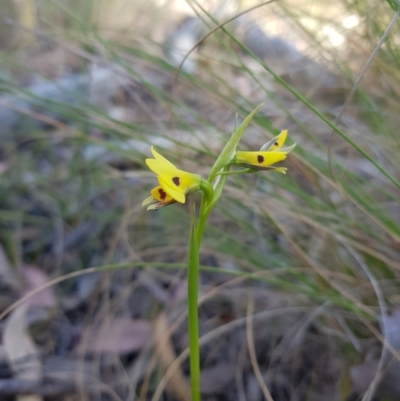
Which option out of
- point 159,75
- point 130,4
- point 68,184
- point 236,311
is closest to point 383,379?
point 236,311

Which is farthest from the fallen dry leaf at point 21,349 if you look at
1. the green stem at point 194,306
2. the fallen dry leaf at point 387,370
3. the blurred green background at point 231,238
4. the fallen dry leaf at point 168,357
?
the fallen dry leaf at point 387,370

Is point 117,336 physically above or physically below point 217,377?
above

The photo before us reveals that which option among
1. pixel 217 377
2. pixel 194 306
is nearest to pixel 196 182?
pixel 194 306

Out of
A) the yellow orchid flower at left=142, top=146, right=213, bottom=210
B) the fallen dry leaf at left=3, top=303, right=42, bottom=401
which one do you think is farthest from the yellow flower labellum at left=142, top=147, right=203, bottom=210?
the fallen dry leaf at left=3, top=303, right=42, bottom=401

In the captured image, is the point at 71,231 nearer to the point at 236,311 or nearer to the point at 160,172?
the point at 236,311

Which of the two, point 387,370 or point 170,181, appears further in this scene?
point 387,370

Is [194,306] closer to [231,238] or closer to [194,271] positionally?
[194,271]

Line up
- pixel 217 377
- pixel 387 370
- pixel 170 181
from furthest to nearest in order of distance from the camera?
pixel 217 377 < pixel 387 370 < pixel 170 181

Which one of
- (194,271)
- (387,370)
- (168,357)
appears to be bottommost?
(387,370)
